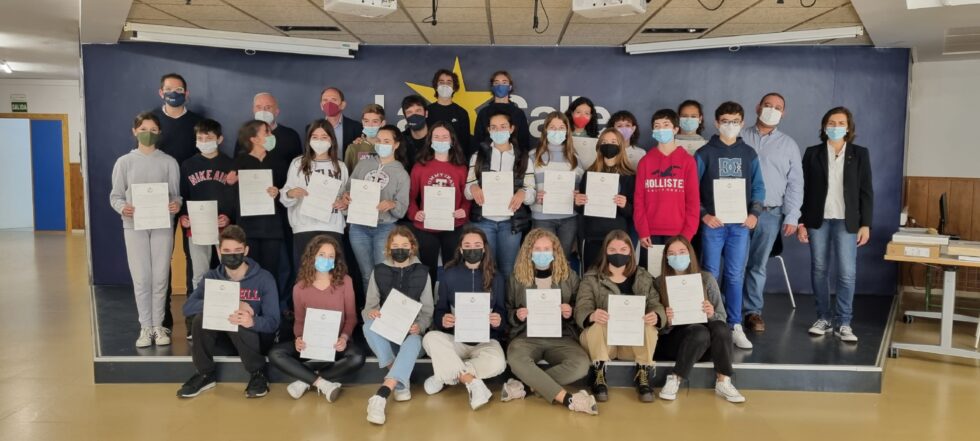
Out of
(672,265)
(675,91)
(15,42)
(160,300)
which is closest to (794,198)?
(672,265)

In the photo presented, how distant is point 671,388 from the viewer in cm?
412

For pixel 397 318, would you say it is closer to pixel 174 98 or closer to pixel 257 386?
pixel 257 386

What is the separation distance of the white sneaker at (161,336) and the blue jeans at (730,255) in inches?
147

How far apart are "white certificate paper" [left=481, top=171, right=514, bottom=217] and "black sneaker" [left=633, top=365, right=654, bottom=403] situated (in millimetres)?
1327

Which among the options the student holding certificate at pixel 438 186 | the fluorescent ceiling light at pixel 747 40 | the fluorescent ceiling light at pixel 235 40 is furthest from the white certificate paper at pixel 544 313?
the fluorescent ceiling light at pixel 235 40

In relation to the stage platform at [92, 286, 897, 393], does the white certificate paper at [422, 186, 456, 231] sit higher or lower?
higher

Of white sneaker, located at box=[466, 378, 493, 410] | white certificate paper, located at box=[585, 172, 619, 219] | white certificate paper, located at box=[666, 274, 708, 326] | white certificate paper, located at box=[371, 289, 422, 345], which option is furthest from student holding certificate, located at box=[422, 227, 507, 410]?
white certificate paper, located at box=[666, 274, 708, 326]

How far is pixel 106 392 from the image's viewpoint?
418 cm

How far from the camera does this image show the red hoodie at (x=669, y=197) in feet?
14.8

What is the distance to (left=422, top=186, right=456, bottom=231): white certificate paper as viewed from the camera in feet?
15.1

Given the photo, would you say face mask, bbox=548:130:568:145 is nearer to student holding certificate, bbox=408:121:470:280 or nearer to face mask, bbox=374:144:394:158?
student holding certificate, bbox=408:121:470:280

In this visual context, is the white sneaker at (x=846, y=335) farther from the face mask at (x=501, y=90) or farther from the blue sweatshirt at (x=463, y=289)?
the face mask at (x=501, y=90)

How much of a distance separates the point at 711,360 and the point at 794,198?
1489mm

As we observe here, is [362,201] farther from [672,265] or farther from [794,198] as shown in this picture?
[794,198]
